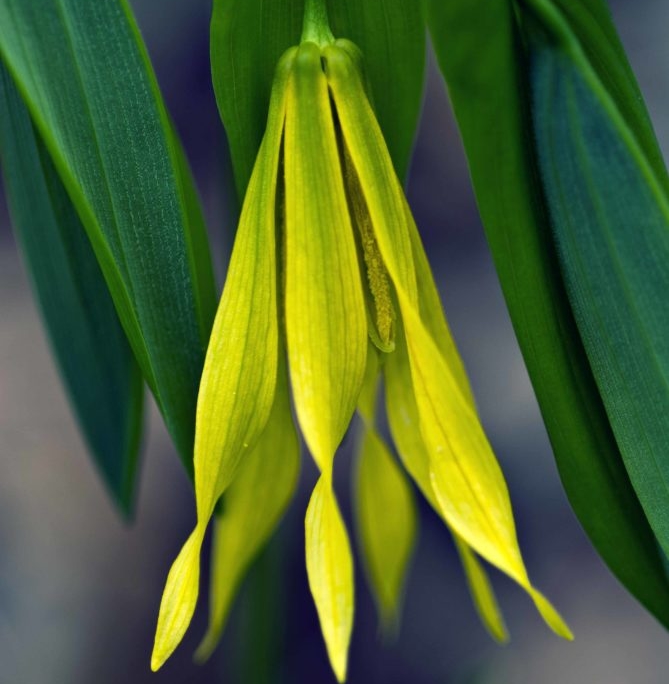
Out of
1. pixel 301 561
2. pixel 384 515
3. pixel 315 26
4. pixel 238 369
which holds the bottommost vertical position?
pixel 301 561

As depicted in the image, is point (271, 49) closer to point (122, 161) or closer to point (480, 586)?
point (122, 161)

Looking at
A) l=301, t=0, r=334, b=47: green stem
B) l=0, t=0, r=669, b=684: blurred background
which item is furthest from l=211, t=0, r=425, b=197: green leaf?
l=0, t=0, r=669, b=684: blurred background

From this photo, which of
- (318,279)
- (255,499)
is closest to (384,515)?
(255,499)

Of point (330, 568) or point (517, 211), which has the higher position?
point (517, 211)

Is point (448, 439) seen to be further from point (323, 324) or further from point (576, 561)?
point (576, 561)

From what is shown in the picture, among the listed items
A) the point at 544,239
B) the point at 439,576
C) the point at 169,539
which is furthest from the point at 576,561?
the point at 544,239

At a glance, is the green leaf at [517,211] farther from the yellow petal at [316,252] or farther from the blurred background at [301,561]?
the blurred background at [301,561]

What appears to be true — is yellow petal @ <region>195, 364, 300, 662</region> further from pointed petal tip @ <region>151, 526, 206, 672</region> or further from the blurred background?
the blurred background
